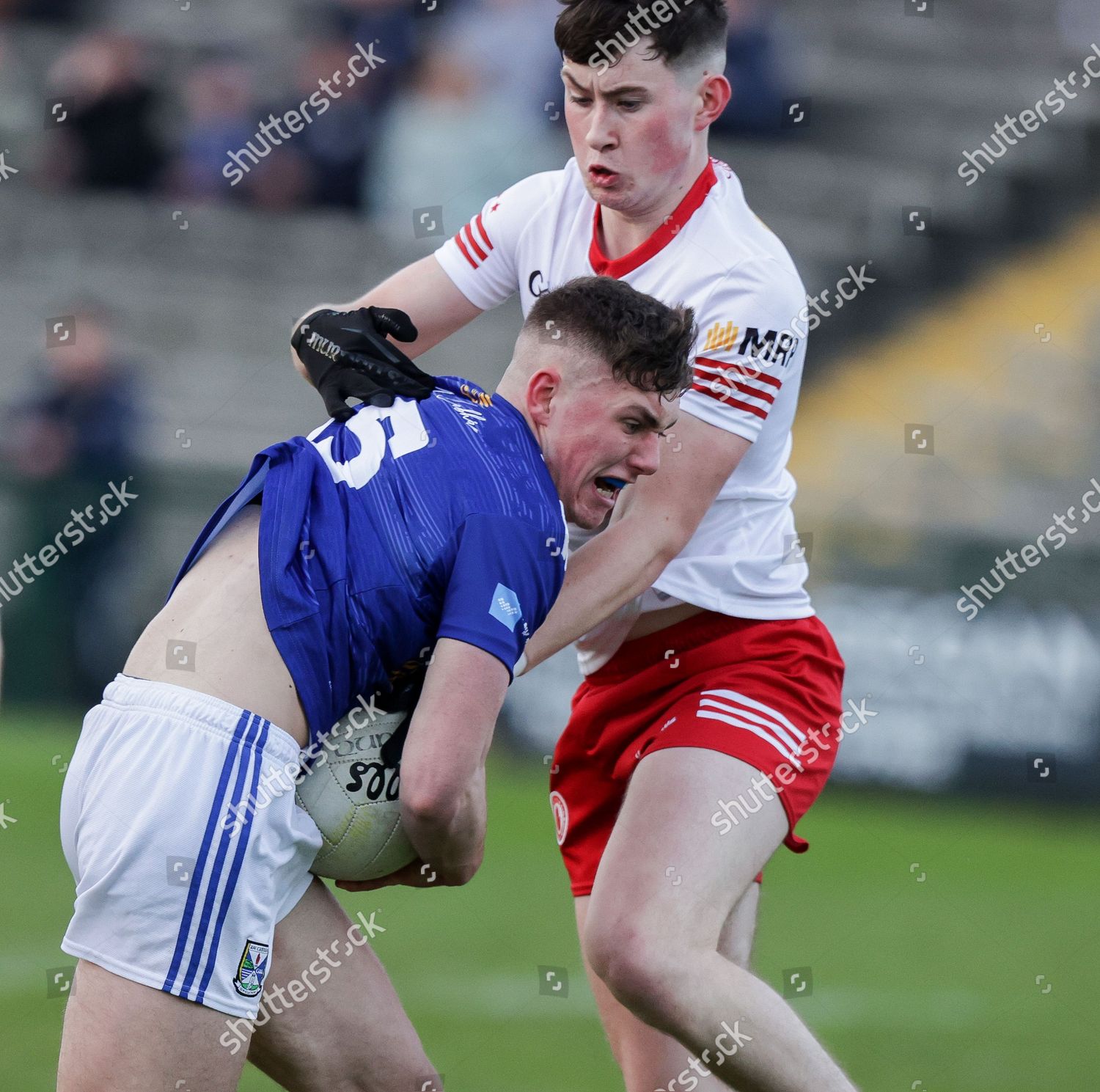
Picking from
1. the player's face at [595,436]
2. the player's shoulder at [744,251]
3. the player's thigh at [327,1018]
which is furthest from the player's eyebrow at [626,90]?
the player's thigh at [327,1018]

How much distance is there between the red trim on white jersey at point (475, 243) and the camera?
3.98 meters

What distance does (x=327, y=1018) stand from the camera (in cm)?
299

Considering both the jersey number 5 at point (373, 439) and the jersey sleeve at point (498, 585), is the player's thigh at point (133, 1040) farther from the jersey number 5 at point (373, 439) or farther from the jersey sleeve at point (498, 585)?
the jersey number 5 at point (373, 439)

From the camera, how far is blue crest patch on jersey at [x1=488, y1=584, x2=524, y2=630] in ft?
8.86

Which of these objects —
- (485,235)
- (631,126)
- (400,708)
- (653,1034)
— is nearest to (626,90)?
(631,126)

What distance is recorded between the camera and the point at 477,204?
32.8 ft

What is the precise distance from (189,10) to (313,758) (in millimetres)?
9122

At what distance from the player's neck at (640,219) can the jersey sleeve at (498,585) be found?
1089 millimetres

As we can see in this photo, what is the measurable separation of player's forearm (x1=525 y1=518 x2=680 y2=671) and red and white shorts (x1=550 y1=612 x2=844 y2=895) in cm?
35

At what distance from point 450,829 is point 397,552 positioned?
49 cm

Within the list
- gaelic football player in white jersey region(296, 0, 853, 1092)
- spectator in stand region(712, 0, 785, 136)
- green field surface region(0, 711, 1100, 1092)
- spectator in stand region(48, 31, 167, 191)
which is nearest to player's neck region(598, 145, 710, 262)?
gaelic football player in white jersey region(296, 0, 853, 1092)

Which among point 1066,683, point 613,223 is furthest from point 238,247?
point 613,223

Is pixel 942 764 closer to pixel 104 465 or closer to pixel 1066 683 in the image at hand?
pixel 1066 683

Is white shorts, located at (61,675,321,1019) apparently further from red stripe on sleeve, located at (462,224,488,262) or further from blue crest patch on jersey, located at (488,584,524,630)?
red stripe on sleeve, located at (462,224,488,262)
